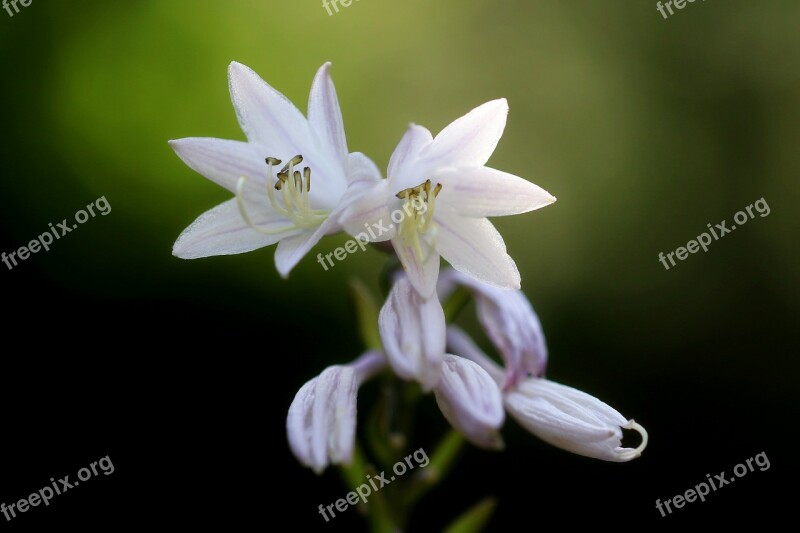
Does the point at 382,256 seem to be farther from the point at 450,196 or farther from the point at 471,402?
the point at 471,402

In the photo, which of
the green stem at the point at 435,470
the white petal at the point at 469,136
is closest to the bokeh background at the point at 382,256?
the green stem at the point at 435,470

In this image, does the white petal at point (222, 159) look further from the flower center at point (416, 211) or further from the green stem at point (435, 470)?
the green stem at point (435, 470)

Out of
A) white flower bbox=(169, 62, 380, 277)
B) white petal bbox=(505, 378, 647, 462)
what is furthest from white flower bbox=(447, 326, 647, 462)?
white flower bbox=(169, 62, 380, 277)

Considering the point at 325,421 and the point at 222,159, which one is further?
the point at 222,159

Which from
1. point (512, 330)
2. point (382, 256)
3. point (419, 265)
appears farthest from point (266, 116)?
point (382, 256)

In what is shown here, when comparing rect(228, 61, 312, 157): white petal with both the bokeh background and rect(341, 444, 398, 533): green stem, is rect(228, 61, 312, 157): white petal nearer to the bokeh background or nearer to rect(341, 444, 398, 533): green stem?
rect(341, 444, 398, 533): green stem

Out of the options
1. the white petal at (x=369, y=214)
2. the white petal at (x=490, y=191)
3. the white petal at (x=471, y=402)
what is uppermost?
the white petal at (x=369, y=214)

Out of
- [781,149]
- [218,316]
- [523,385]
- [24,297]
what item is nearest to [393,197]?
[523,385]
